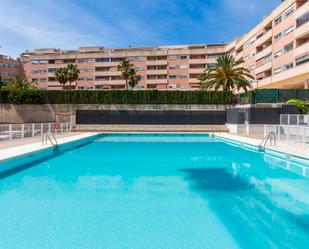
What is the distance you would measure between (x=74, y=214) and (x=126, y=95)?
30776 mm

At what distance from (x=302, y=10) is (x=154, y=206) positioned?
3505 centimetres

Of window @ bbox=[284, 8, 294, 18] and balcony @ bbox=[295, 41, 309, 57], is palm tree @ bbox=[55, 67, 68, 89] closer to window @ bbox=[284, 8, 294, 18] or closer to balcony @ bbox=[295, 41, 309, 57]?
window @ bbox=[284, 8, 294, 18]

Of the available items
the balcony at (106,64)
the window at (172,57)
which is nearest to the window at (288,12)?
the window at (172,57)

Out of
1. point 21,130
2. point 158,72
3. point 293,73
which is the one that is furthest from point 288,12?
point 21,130


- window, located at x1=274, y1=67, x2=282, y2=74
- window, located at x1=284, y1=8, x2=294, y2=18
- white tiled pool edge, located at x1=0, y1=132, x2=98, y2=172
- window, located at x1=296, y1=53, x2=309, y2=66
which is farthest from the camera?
window, located at x1=274, y1=67, x2=282, y2=74

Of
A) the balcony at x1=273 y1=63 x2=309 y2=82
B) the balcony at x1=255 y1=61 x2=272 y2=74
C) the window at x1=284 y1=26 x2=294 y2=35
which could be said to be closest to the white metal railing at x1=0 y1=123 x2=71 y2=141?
the balcony at x1=273 y1=63 x2=309 y2=82

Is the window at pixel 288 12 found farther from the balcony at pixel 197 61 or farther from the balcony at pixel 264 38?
the balcony at pixel 197 61

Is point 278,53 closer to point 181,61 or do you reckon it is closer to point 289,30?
point 289,30

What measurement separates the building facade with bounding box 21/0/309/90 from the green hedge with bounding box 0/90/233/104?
1055 centimetres

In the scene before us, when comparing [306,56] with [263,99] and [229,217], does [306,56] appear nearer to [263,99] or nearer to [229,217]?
[263,99]

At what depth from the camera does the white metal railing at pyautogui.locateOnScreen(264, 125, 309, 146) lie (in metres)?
15.1

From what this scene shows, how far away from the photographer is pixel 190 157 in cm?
1536

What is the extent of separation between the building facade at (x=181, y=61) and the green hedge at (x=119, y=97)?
10547mm

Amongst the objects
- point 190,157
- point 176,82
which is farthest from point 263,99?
point 176,82
